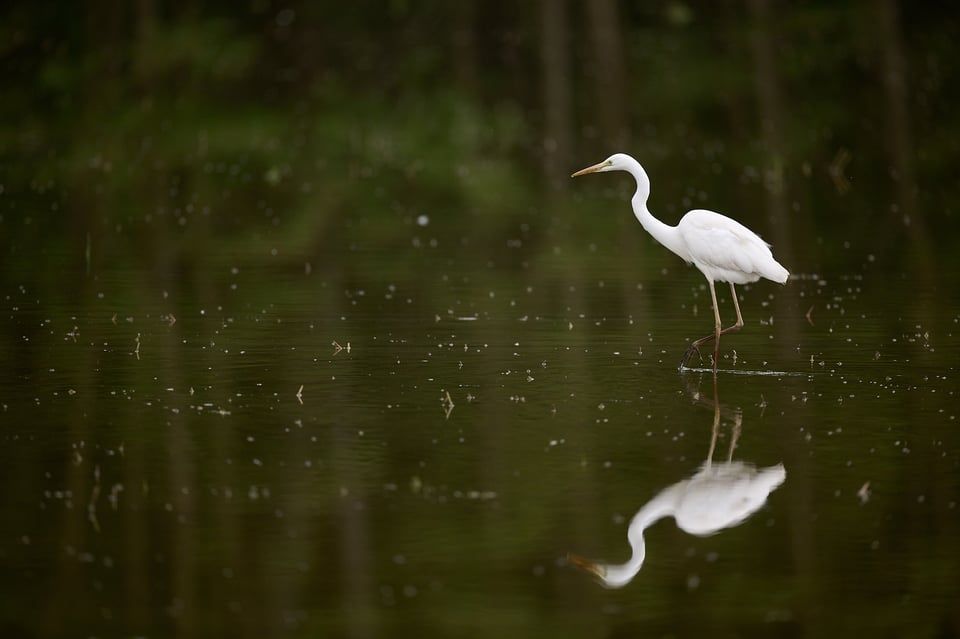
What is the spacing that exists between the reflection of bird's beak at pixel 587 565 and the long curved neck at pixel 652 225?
5.72 meters

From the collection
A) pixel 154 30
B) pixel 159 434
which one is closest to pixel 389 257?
pixel 159 434

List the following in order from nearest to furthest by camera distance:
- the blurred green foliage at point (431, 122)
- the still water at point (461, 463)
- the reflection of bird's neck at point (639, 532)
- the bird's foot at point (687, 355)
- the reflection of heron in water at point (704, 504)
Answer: the still water at point (461, 463) → the reflection of bird's neck at point (639, 532) → the reflection of heron in water at point (704, 504) → the bird's foot at point (687, 355) → the blurred green foliage at point (431, 122)

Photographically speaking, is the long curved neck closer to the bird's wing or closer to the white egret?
the white egret

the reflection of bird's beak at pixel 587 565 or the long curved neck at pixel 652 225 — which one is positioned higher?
the long curved neck at pixel 652 225

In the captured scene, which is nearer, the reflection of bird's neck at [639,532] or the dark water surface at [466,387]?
the dark water surface at [466,387]

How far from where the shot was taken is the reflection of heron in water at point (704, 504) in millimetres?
7700

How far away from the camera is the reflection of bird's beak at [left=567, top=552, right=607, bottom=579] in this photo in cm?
762

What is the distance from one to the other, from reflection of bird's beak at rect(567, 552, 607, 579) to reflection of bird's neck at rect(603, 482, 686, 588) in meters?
0.02

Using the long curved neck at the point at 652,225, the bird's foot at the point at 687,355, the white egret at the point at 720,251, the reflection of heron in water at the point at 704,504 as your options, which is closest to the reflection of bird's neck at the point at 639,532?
the reflection of heron in water at the point at 704,504

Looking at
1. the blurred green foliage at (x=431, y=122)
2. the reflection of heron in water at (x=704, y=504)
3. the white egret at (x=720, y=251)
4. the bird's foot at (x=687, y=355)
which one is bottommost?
the reflection of heron in water at (x=704, y=504)

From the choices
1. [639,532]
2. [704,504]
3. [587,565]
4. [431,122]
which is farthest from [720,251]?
[431,122]

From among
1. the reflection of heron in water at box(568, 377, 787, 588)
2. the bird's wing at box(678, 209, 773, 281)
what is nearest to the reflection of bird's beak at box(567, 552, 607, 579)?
the reflection of heron in water at box(568, 377, 787, 588)

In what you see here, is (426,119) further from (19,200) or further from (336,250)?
(336,250)

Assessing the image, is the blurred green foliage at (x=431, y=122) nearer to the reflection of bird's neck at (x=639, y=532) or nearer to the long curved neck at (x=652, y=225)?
the long curved neck at (x=652, y=225)
